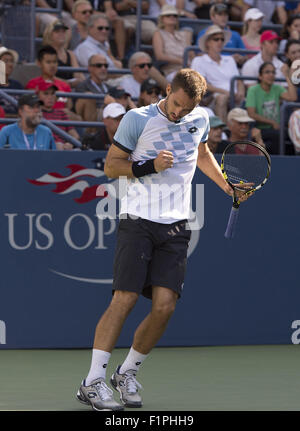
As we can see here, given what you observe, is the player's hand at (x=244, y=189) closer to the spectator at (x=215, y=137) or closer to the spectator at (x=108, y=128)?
the spectator at (x=108, y=128)

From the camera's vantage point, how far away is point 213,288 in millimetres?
8242

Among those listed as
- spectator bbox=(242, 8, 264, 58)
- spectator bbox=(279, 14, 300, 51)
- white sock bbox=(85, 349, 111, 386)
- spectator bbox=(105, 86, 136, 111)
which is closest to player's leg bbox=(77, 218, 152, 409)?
white sock bbox=(85, 349, 111, 386)

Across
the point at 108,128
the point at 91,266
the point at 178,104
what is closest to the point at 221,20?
the point at 108,128

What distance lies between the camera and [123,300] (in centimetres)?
557

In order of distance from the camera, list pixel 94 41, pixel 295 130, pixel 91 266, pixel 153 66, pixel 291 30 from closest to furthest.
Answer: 1. pixel 91 266
2. pixel 295 130
3. pixel 94 41
4. pixel 153 66
5. pixel 291 30

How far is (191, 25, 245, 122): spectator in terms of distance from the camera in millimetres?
12070

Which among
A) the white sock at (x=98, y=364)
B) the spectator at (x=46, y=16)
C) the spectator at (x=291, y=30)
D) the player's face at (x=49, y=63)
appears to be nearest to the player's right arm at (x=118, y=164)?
the white sock at (x=98, y=364)

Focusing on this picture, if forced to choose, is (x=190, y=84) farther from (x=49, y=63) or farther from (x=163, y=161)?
(x=49, y=63)

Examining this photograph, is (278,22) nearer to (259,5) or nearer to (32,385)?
(259,5)

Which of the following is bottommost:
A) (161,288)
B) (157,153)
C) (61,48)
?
(161,288)

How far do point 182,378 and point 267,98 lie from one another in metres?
5.46

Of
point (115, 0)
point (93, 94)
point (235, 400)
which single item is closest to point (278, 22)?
point (115, 0)

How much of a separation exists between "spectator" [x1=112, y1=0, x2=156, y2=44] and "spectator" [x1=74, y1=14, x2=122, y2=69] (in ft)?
3.14

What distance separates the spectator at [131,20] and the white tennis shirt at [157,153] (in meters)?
7.81
